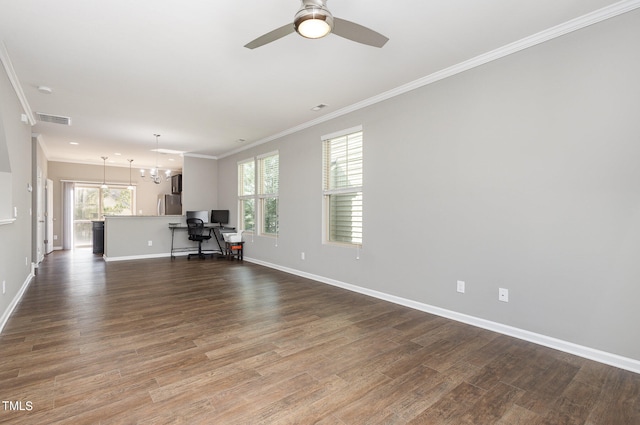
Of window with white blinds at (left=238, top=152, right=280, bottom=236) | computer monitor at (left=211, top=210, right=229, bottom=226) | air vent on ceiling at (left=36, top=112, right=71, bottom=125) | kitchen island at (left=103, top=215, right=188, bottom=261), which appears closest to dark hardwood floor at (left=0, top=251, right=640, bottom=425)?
air vent on ceiling at (left=36, top=112, right=71, bottom=125)

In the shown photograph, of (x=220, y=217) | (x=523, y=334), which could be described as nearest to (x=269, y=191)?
(x=220, y=217)

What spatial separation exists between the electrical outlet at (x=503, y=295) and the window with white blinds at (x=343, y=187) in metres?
1.88

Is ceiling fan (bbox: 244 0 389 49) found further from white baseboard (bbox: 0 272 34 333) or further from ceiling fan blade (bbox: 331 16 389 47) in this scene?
white baseboard (bbox: 0 272 34 333)

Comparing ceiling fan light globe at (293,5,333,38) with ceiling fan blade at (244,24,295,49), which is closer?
ceiling fan light globe at (293,5,333,38)

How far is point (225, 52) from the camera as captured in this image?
301 centimetres

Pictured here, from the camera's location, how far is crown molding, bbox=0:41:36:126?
2.95 m

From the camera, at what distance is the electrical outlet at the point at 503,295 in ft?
9.59

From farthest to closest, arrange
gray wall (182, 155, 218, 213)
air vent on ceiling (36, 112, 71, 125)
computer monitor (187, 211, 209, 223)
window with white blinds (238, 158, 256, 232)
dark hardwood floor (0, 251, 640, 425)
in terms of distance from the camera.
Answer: gray wall (182, 155, 218, 213) → computer monitor (187, 211, 209, 223) → window with white blinds (238, 158, 256, 232) → air vent on ceiling (36, 112, 71, 125) → dark hardwood floor (0, 251, 640, 425)

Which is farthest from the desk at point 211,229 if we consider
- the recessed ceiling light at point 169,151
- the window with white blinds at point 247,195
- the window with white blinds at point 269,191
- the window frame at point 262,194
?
the recessed ceiling light at point 169,151

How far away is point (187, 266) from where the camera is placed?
21.4 feet

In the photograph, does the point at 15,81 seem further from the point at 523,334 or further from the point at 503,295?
the point at 523,334

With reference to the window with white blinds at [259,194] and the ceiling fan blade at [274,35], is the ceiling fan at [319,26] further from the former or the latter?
the window with white blinds at [259,194]

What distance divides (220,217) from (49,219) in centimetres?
464

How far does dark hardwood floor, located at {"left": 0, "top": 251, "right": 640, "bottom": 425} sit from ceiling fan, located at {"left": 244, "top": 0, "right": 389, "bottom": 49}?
2.21 metres
